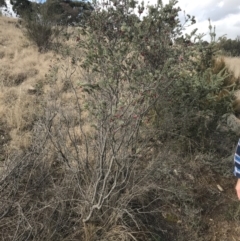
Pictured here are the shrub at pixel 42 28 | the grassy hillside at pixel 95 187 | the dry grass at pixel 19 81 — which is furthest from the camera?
the shrub at pixel 42 28

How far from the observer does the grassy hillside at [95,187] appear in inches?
112

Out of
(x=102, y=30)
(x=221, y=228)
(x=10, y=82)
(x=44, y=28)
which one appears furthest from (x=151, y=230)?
(x=44, y=28)

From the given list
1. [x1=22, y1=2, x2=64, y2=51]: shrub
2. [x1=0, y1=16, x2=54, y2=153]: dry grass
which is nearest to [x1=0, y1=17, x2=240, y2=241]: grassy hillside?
[x1=0, y1=16, x2=54, y2=153]: dry grass

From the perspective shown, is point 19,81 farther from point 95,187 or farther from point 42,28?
point 95,187

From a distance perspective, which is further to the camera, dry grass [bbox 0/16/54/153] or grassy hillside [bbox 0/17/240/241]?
dry grass [bbox 0/16/54/153]

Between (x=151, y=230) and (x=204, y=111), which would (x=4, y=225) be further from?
(x=204, y=111)

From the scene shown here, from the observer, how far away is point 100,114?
2443mm

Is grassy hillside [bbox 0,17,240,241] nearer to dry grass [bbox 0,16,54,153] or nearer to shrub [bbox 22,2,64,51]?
dry grass [bbox 0,16,54,153]

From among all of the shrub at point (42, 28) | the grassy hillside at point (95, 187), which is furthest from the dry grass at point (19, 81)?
the shrub at point (42, 28)

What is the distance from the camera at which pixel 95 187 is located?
2855 millimetres

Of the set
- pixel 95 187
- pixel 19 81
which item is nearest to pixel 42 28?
pixel 19 81

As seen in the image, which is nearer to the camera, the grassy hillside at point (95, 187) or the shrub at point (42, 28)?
the grassy hillside at point (95, 187)

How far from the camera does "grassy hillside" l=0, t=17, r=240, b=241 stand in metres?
2.84

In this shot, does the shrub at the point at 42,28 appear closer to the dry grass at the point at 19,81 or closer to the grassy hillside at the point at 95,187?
the dry grass at the point at 19,81
